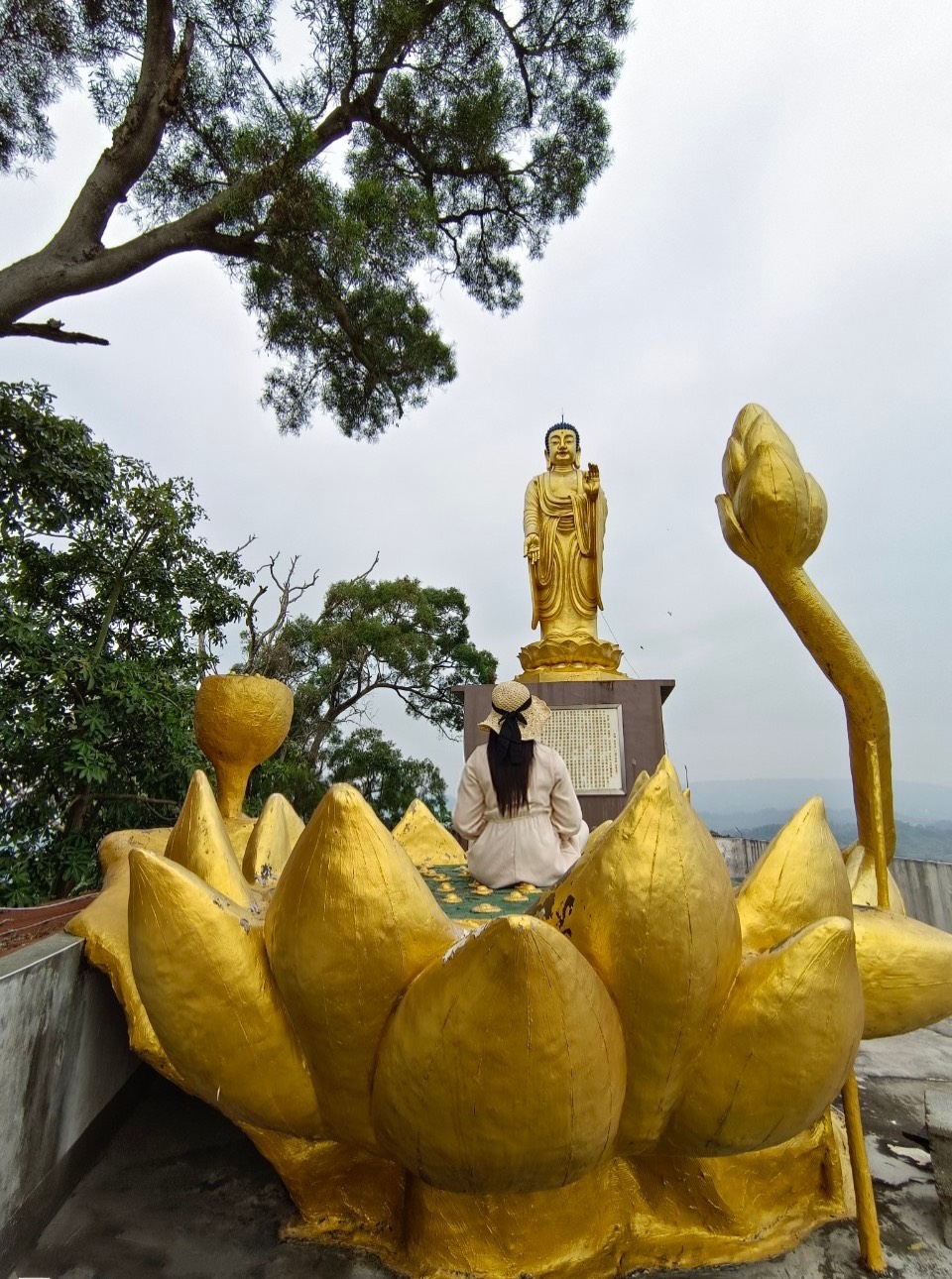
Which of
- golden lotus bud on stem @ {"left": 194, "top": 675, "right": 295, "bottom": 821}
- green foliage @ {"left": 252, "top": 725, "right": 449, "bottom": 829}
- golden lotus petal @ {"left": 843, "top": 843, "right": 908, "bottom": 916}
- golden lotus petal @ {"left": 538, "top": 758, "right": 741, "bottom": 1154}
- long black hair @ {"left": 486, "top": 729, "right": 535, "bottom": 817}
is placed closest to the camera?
golden lotus petal @ {"left": 538, "top": 758, "right": 741, "bottom": 1154}

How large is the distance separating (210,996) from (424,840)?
A: 2.14 metres

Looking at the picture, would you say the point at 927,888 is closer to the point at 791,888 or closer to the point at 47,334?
the point at 791,888

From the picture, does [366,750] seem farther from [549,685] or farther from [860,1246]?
[860,1246]

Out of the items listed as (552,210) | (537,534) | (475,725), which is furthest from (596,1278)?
(552,210)

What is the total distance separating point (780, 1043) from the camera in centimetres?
100

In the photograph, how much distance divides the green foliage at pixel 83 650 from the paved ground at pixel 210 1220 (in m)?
2.96

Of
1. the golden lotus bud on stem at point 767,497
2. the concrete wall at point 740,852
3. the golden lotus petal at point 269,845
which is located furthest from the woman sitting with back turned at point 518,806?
the concrete wall at point 740,852

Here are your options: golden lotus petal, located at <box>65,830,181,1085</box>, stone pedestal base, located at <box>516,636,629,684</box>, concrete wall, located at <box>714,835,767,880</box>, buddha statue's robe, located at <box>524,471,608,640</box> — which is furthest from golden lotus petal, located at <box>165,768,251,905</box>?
buddha statue's robe, located at <box>524,471,608,640</box>

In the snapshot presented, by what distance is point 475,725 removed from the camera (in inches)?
256

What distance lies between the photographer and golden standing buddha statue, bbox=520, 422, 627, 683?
8.16 metres

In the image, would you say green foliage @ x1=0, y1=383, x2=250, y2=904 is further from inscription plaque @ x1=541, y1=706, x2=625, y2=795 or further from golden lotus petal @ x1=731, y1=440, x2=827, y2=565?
golden lotus petal @ x1=731, y1=440, x2=827, y2=565

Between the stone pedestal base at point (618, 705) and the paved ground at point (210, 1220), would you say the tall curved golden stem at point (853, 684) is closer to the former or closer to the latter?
the paved ground at point (210, 1220)

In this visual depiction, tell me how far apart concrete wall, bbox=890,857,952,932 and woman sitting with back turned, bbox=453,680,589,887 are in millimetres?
3521

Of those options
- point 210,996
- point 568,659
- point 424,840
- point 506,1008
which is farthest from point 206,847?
point 568,659
